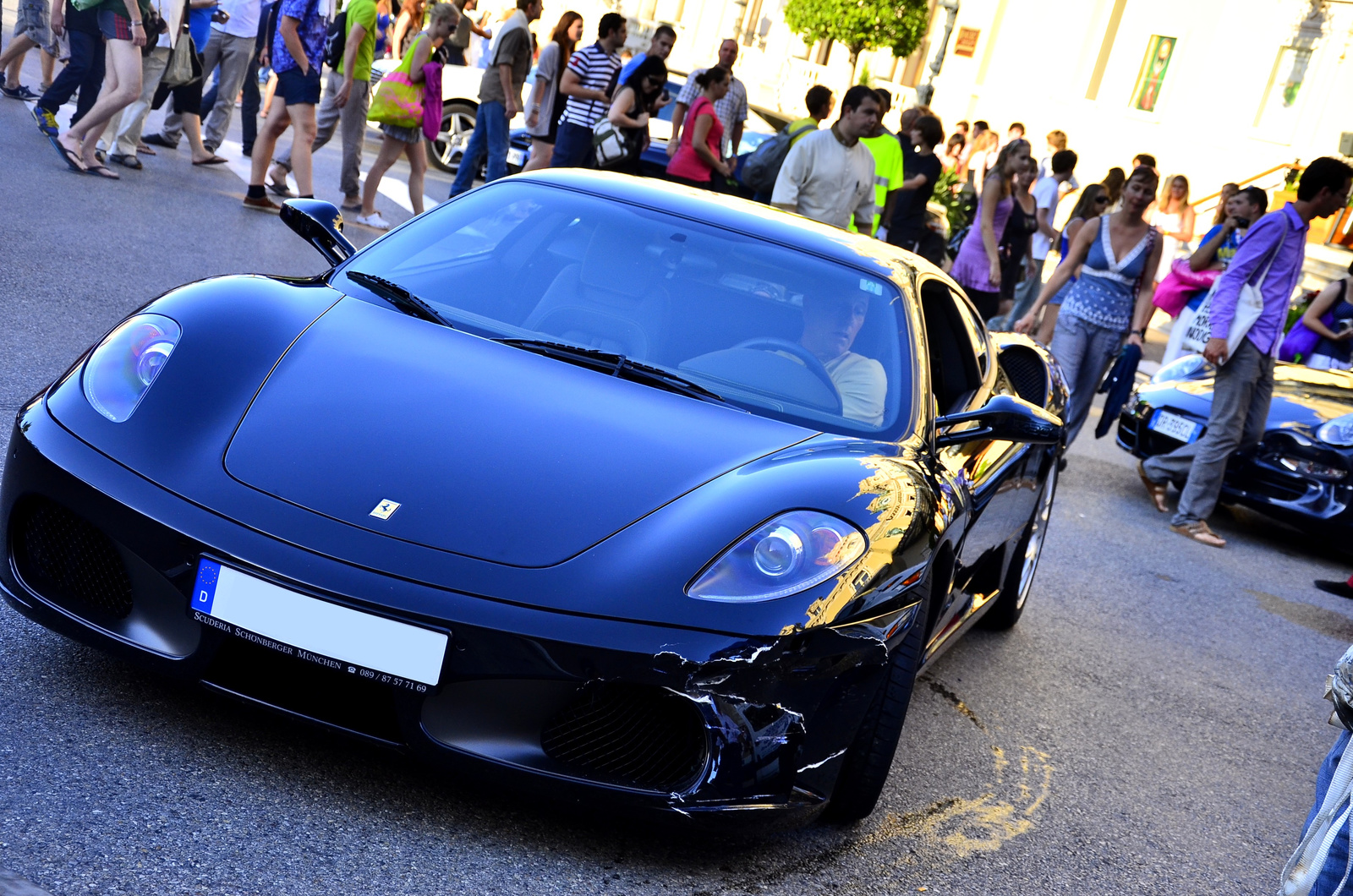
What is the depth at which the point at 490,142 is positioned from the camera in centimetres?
1098

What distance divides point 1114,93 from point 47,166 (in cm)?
3350

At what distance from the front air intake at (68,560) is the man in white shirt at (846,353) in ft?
5.52

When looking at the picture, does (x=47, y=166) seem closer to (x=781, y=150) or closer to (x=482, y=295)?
(x=781, y=150)

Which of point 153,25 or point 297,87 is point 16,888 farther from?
point 153,25

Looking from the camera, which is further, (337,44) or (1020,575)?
(337,44)

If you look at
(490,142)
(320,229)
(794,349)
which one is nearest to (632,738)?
(794,349)

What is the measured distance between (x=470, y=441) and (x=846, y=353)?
3.81ft

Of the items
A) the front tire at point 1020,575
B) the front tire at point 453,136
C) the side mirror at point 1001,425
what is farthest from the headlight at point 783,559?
the front tire at point 453,136

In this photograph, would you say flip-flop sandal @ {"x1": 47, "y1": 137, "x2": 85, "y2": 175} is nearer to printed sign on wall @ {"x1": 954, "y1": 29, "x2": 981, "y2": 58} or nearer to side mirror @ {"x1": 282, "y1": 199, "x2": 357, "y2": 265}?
side mirror @ {"x1": 282, "y1": 199, "x2": 357, "y2": 265}

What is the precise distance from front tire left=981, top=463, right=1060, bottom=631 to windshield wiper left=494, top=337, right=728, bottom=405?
1.84m

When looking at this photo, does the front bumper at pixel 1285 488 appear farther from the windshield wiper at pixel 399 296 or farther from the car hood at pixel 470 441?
the windshield wiper at pixel 399 296

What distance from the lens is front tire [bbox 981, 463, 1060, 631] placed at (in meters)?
4.87

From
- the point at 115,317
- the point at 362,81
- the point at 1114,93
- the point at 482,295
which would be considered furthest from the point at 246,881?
the point at 1114,93

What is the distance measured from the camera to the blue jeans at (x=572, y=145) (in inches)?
414
